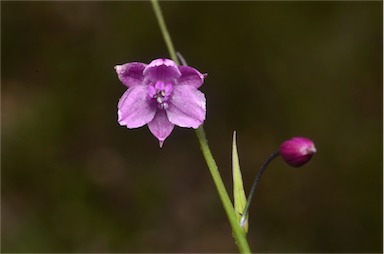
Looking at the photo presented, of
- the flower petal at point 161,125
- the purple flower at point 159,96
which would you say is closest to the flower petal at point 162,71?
the purple flower at point 159,96

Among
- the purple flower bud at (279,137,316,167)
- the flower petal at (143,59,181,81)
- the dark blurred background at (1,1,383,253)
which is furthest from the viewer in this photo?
the dark blurred background at (1,1,383,253)

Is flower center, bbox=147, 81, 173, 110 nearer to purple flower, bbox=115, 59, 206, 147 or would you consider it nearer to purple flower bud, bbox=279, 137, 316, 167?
purple flower, bbox=115, 59, 206, 147

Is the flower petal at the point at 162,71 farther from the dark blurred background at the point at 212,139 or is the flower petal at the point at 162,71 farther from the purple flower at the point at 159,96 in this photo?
the dark blurred background at the point at 212,139

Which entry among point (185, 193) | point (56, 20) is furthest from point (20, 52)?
point (185, 193)

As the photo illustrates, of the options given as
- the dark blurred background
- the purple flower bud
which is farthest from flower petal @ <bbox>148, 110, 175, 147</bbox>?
the dark blurred background

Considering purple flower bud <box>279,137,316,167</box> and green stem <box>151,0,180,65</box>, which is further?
green stem <box>151,0,180,65</box>

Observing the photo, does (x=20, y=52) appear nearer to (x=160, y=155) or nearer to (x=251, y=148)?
(x=160, y=155)
